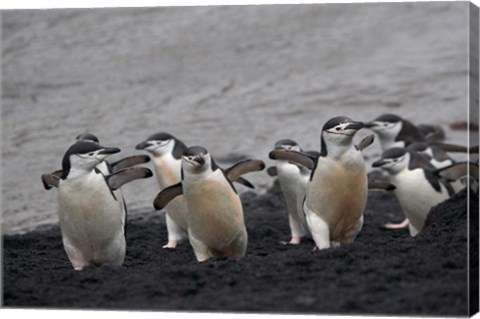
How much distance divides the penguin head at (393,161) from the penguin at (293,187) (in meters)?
0.46

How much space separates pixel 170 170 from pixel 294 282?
210 centimetres

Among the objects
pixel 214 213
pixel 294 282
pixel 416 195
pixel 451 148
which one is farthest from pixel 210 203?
pixel 451 148

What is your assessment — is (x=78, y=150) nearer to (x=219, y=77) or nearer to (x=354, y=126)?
(x=354, y=126)

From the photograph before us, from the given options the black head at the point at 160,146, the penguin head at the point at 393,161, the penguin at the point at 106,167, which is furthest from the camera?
the black head at the point at 160,146

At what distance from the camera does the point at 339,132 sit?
561 centimetres

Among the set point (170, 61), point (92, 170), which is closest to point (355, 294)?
point (92, 170)

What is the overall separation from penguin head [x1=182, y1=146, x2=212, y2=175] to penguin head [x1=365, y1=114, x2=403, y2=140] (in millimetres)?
2452

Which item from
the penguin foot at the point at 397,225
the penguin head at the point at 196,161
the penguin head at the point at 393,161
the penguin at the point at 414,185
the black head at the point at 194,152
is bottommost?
the penguin foot at the point at 397,225

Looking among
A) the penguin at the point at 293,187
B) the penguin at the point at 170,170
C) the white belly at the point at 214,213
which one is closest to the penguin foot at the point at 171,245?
the penguin at the point at 170,170

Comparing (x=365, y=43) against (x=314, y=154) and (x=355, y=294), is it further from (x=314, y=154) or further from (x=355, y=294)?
(x=355, y=294)

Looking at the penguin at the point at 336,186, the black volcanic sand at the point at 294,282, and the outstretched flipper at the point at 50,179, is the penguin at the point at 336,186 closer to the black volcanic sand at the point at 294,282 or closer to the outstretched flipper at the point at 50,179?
the black volcanic sand at the point at 294,282

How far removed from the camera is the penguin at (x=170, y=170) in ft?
22.3

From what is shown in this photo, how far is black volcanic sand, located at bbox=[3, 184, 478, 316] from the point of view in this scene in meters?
4.60

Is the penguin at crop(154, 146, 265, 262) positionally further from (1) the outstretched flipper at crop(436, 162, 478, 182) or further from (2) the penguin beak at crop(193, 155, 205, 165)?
(1) the outstretched flipper at crop(436, 162, 478, 182)
